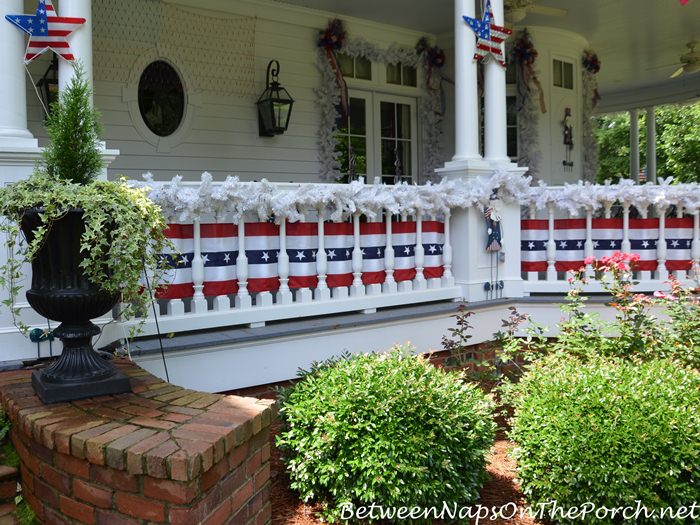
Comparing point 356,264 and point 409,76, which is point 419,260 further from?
point 409,76

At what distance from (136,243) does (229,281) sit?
1.39 m

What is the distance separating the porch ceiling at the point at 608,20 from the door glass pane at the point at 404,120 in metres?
1.01

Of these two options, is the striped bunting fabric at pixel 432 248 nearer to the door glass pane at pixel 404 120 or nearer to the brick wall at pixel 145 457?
the brick wall at pixel 145 457

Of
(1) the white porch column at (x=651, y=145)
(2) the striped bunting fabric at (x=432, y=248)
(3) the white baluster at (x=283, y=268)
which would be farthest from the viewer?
(1) the white porch column at (x=651, y=145)

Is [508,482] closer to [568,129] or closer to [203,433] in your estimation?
[203,433]

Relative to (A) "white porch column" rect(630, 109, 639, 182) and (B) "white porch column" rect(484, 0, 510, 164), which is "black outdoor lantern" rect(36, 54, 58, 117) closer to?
(B) "white porch column" rect(484, 0, 510, 164)

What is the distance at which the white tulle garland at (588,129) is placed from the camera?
31.4 ft

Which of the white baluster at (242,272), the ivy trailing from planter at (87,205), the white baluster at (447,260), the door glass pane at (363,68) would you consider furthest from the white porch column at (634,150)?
the ivy trailing from planter at (87,205)

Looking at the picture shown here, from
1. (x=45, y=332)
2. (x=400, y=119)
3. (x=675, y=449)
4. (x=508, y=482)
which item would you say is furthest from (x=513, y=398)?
(x=400, y=119)

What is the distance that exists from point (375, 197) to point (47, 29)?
7.16 ft

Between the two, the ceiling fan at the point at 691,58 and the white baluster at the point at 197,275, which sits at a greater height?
the ceiling fan at the point at 691,58

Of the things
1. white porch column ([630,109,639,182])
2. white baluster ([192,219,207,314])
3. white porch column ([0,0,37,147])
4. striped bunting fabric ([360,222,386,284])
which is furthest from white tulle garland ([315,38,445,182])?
white porch column ([630,109,639,182])

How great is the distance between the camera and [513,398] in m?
A: 3.57

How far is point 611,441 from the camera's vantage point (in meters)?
2.81
